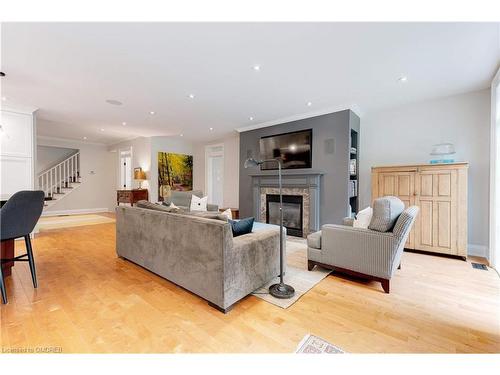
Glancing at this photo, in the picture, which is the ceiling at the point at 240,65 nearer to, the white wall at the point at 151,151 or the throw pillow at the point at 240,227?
the throw pillow at the point at 240,227

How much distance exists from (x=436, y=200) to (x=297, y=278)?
2537 mm

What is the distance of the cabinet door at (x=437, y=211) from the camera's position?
3184 millimetres

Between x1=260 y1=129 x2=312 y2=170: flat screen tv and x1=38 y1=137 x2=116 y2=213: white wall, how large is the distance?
6.47 metres

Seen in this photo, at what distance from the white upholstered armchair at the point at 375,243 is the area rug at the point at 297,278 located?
24 cm

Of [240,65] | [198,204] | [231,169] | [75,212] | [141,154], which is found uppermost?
[240,65]

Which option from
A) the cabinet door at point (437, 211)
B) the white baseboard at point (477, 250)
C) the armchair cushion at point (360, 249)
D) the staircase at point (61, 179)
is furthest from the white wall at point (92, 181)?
the white baseboard at point (477, 250)

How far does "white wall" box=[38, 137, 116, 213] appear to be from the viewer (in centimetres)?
750

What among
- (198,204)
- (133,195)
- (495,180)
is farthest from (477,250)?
(133,195)

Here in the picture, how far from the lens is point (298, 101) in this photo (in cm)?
379

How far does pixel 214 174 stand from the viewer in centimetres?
743

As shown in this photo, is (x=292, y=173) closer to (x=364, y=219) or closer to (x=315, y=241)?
(x=315, y=241)
